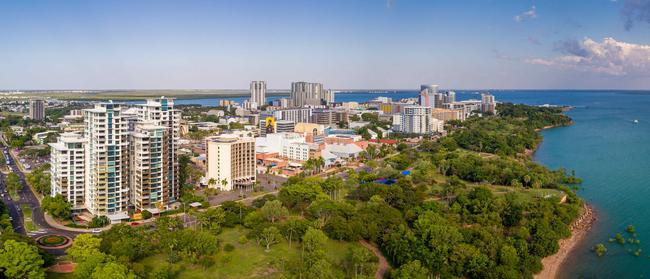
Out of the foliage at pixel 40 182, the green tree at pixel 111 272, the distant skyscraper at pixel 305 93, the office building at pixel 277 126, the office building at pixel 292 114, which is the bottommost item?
the green tree at pixel 111 272

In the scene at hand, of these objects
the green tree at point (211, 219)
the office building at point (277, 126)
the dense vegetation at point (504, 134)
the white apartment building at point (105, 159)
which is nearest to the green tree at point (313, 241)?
the green tree at point (211, 219)

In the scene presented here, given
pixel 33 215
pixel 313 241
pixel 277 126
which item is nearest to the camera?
pixel 313 241

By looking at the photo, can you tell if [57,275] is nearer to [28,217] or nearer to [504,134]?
[28,217]

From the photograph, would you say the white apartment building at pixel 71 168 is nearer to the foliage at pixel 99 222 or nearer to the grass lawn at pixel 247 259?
the foliage at pixel 99 222

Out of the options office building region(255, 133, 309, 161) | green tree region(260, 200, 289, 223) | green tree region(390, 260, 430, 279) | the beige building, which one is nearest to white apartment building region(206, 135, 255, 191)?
green tree region(260, 200, 289, 223)

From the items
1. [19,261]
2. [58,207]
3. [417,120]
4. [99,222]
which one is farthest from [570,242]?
[417,120]

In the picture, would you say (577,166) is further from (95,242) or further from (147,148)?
(95,242)
